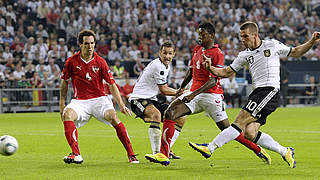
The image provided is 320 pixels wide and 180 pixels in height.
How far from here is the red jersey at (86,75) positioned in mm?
9352

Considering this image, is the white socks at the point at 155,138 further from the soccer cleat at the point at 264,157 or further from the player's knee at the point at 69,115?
the soccer cleat at the point at 264,157

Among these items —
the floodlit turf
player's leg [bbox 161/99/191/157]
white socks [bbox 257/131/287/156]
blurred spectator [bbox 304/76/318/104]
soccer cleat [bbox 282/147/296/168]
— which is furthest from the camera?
blurred spectator [bbox 304/76/318/104]

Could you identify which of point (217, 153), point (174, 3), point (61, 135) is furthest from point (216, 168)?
point (174, 3)

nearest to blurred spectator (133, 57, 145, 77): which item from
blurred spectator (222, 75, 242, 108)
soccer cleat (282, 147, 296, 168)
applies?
blurred spectator (222, 75, 242, 108)

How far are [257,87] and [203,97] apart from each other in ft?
3.82

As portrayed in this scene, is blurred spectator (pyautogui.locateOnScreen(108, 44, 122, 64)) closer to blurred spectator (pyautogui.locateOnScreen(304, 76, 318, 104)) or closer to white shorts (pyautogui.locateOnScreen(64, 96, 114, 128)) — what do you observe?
blurred spectator (pyautogui.locateOnScreen(304, 76, 318, 104))

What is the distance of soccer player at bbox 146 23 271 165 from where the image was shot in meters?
9.09

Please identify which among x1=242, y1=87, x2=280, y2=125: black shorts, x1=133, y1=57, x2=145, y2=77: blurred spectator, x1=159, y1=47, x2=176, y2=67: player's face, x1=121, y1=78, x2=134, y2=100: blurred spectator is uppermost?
x1=159, y1=47, x2=176, y2=67: player's face

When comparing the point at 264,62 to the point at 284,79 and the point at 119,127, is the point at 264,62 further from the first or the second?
the point at 284,79

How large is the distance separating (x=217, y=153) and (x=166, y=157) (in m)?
2.23

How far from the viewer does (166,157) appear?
869cm

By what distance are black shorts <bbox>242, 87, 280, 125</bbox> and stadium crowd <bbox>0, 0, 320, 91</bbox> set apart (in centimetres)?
1720

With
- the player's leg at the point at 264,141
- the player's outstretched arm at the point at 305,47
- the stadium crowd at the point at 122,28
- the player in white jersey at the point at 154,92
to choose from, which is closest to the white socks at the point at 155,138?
the player in white jersey at the point at 154,92

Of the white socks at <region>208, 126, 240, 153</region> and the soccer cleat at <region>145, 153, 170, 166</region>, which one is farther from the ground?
the white socks at <region>208, 126, 240, 153</region>
